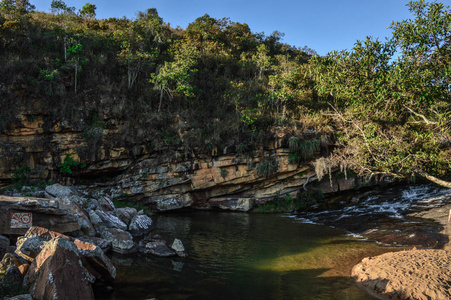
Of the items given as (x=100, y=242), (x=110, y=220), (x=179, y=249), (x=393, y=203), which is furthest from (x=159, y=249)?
(x=393, y=203)

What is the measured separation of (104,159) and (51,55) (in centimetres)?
1001

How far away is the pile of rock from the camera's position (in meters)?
5.02

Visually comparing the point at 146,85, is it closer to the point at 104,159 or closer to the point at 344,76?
the point at 104,159

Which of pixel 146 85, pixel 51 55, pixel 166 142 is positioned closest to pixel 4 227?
pixel 166 142

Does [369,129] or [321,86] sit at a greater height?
[321,86]

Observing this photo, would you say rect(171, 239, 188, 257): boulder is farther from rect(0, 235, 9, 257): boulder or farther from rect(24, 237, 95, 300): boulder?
rect(0, 235, 9, 257): boulder

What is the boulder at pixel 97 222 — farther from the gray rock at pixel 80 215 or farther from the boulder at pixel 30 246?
the boulder at pixel 30 246

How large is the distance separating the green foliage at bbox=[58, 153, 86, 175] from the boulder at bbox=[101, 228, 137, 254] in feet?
30.6

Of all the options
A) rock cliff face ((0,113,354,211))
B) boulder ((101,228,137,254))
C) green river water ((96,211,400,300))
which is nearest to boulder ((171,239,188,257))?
green river water ((96,211,400,300))

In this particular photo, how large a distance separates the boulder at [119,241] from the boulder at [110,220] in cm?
116

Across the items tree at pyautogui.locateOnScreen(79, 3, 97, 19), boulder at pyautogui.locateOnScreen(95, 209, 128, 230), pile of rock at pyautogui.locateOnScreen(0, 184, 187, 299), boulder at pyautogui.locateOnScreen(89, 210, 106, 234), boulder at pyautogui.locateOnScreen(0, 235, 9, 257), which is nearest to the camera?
pile of rock at pyautogui.locateOnScreen(0, 184, 187, 299)

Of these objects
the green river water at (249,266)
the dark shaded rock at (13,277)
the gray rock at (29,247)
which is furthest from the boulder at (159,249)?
the dark shaded rock at (13,277)

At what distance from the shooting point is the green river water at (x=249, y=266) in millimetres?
6543

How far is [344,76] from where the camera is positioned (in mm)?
10906
